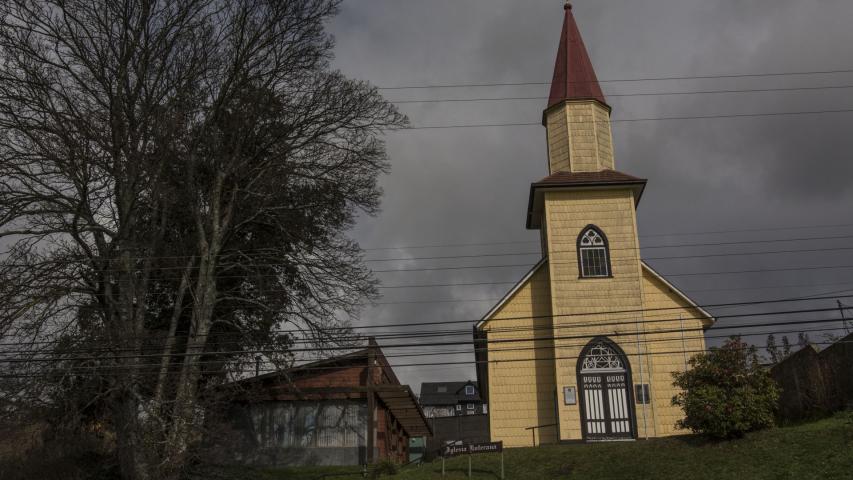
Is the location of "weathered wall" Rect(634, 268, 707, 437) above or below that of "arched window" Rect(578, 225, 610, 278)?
below

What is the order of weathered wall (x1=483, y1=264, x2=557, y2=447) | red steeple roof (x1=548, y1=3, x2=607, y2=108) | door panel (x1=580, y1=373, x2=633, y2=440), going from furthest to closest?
1. red steeple roof (x1=548, y1=3, x2=607, y2=108)
2. weathered wall (x1=483, y1=264, x2=557, y2=447)
3. door panel (x1=580, y1=373, x2=633, y2=440)

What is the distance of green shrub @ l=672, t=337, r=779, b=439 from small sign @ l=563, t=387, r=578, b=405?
14.3 ft

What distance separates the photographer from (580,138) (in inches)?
1128

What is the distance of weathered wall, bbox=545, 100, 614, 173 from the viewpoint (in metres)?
28.4

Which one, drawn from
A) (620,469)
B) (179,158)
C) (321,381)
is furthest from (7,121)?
(620,469)

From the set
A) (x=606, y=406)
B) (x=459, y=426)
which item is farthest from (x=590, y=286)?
(x=459, y=426)

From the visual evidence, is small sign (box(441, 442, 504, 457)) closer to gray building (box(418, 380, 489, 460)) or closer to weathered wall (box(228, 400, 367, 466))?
weathered wall (box(228, 400, 367, 466))

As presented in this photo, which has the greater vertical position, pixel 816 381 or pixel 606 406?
pixel 816 381

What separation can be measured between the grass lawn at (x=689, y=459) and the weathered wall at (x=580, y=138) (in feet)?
33.2

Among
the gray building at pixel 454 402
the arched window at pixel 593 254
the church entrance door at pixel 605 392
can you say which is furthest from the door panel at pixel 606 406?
the gray building at pixel 454 402

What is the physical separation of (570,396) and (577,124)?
9.80 meters

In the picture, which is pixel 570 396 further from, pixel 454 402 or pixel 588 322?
pixel 454 402

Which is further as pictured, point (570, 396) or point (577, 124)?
point (577, 124)

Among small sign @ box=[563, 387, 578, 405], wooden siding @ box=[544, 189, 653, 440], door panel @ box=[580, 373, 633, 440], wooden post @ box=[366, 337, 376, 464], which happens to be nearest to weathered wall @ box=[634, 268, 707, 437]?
wooden siding @ box=[544, 189, 653, 440]
